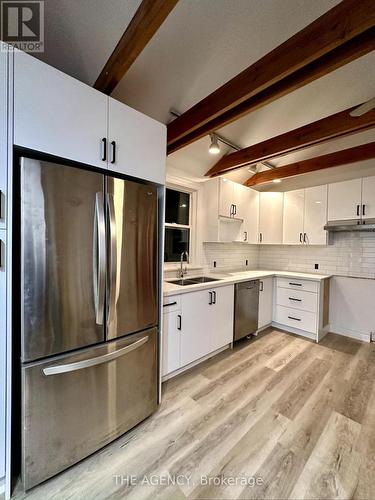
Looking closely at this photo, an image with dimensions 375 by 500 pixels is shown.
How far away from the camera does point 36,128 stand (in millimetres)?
1161

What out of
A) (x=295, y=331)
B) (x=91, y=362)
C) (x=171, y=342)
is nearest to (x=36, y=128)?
(x=91, y=362)

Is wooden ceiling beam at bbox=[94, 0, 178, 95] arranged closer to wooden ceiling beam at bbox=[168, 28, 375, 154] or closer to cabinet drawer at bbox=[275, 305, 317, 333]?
wooden ceiling beam at bbox=[168, 28, 375, 154]

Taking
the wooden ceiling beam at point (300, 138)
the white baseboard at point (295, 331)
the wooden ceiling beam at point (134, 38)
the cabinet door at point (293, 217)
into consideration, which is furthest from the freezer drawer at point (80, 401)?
the cabinet door at point (293, 217)

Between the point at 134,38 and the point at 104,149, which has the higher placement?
the point at 134,38

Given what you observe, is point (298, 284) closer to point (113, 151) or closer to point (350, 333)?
point (350, 333)

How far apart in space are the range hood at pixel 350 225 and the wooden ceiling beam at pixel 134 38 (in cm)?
333

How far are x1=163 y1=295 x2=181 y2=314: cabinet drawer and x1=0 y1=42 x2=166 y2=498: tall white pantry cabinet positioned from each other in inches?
48.3

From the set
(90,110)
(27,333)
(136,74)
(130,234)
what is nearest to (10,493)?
(27,333)

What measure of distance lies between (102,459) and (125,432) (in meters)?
0.21

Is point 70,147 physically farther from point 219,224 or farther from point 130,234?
point 219,224

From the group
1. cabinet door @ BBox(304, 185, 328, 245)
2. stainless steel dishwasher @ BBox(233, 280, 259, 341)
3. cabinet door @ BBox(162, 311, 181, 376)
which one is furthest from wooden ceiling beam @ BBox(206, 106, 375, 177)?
cabinet door @ BBox(162, 311, 181, 376)

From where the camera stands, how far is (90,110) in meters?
1.33

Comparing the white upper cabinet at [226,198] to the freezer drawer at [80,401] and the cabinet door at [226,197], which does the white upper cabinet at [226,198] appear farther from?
the freezer drawer at [80,401]

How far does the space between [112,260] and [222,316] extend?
1.82m
